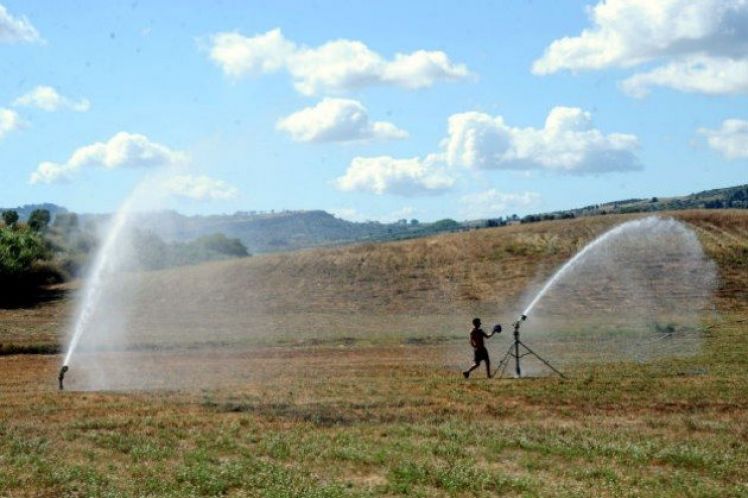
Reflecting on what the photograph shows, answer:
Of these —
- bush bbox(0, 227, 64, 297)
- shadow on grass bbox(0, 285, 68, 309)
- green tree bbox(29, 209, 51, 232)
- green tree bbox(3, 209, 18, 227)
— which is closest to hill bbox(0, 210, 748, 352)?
shadow on grass bbox(0, 285, 68, 309)

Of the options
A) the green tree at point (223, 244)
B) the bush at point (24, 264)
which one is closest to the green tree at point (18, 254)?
the bush at point (24, 264)

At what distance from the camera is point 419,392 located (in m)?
26.1

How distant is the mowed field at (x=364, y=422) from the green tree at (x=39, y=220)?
9078 centimetres

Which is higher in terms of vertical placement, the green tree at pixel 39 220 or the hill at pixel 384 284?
the green tree at pixel 39 220

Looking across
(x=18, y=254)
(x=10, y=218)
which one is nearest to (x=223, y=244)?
(x=10, y=218)

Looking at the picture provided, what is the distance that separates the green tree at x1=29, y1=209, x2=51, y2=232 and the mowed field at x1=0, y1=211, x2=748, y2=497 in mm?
90778

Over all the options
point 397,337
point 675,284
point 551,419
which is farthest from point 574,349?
point 675,284

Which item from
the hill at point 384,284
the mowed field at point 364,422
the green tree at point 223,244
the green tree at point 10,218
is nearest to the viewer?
the mowed field at point 364,422

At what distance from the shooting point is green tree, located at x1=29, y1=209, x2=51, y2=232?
13586 centimetres

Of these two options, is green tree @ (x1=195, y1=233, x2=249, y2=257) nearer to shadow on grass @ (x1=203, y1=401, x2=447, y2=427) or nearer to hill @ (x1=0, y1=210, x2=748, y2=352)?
hill @ (x1=0, y1=210, x2=748, y2=352)

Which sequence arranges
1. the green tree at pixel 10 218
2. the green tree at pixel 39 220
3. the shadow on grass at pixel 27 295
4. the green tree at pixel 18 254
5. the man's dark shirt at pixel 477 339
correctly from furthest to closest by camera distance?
the green tree at pixel 39 220, the green tree at pixel 10 218, the green tree at pixel 18 254, the shadow on grass at pixel 27 295, the man's dark shirt at pixel 477 339

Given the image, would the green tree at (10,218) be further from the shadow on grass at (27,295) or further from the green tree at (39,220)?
the shadow on grass at (27,295)

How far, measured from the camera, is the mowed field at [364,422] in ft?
49.8

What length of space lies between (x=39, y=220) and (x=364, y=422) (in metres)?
135
